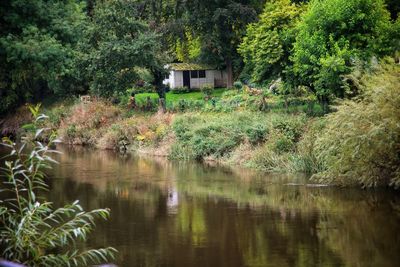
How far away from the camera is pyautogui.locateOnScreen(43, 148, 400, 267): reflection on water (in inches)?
530

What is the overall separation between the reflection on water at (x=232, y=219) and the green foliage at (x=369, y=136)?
0.80m

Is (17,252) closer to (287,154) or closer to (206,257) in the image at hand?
(206,257)

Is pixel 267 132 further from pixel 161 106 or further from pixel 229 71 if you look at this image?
pixel 229 71

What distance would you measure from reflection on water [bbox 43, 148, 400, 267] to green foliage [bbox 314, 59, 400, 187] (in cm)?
80

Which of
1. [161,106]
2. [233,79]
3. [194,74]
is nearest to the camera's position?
[161,106]

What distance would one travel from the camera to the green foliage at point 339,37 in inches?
1026

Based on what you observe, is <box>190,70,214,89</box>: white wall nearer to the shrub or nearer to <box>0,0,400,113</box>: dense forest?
<box>0,0,400,113</box>: dense forest

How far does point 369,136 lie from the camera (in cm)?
1870

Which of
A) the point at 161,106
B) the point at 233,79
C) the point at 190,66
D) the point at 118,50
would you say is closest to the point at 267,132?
the point at 161,106

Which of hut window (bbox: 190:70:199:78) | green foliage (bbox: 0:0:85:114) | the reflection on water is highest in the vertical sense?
hut window (bbox: 190:70:199:78)

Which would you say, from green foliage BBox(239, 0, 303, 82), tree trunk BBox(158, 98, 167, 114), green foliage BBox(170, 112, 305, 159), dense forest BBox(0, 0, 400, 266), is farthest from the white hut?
green foliage BBox(239, 0, 303, 82)

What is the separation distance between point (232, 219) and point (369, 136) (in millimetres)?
4941

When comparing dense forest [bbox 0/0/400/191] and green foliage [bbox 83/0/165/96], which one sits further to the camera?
green foliage [bbox 83/0/165/96]

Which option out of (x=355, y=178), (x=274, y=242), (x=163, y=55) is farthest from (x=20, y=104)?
(x=274, y=242)
